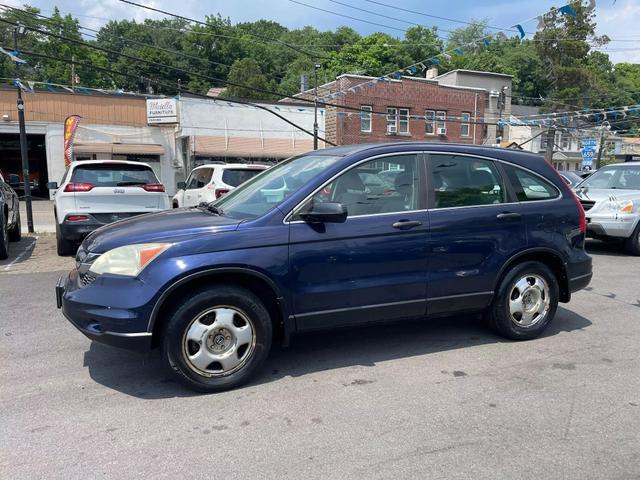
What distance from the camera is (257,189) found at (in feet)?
15.1

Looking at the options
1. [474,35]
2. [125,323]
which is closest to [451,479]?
[125,323]

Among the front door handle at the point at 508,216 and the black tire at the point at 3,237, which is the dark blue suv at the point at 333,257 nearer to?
the front door handle at the point at 508,216

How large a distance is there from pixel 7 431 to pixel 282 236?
216cm

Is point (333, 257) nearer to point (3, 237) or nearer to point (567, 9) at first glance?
point (3, 237)

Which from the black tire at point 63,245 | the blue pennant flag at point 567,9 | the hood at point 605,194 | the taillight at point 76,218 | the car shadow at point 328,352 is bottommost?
the car shadow at point 328,352

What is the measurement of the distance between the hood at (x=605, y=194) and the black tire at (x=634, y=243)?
23.5 inches

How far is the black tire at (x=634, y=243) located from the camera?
32.1 feet

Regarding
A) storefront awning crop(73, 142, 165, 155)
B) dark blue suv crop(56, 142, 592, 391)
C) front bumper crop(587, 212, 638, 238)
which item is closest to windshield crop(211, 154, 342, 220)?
dark blue suv crop(56, 142, 592, 391)

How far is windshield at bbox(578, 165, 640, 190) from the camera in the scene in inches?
408

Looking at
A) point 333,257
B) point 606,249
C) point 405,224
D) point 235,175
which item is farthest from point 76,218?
point 606,249

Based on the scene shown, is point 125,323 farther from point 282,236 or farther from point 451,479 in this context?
point 451,479

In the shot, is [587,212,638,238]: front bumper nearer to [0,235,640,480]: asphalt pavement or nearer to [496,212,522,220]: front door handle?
[0,235,640,480]: asphalt pavement

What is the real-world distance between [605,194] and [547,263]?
6026 mm

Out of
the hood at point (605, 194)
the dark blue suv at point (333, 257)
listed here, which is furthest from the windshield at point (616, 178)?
the dark blue suv at point (333, 257)
